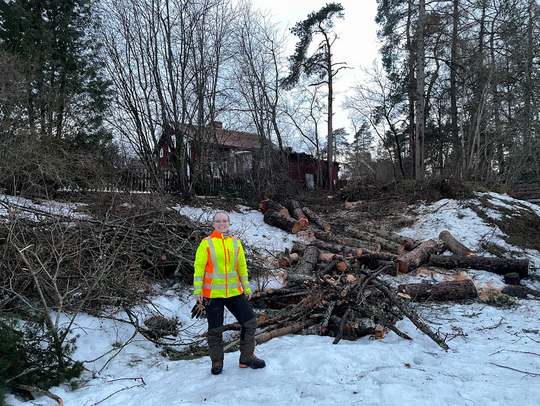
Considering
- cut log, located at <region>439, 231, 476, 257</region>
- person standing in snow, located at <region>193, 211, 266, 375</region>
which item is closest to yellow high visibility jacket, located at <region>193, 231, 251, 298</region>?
person standing in snow, located at <region>193, 211, 266, 375</region>

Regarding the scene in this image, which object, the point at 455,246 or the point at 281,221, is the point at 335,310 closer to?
the point at 455,246

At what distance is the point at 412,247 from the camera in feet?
30.3

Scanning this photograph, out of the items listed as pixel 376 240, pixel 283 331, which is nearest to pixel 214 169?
pixel 376 240

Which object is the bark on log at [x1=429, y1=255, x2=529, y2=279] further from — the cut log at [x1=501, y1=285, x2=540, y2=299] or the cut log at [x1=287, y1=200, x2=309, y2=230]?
the cut log at [x1=287, y1=200, x2=309, y2=230]

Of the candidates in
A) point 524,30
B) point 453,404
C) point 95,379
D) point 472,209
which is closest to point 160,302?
point 95,379

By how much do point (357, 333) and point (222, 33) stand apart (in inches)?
552

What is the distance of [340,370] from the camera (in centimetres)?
325

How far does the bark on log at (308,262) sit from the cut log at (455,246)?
347cm

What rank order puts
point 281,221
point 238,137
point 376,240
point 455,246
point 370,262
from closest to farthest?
1. point 370,262
2. point 455,246
3. point 376,240
4. point 281,221
5. point 238,137

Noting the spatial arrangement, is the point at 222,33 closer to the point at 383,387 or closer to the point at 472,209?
the point at 472,209

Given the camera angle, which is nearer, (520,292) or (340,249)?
(520,292)

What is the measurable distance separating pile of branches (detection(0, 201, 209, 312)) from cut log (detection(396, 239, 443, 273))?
4388mm

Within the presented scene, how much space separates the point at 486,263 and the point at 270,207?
7.36 metres

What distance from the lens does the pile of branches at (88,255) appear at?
4160mm
